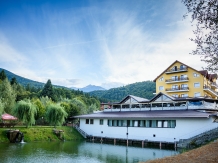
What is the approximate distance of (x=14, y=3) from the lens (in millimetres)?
24875

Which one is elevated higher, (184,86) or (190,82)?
(190,82)

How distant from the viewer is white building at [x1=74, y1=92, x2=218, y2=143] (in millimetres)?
28641

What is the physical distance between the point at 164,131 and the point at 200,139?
5.53 meters

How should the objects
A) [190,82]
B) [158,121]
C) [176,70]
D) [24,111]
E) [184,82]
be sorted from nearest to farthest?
[158,121] → [24,111] → [190,82] → [184,82] → [176,70]

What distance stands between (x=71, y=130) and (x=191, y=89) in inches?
1049

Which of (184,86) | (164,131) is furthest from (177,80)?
(164,131)

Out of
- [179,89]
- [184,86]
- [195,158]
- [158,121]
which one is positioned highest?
[184,86]

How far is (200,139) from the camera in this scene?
1032 inches

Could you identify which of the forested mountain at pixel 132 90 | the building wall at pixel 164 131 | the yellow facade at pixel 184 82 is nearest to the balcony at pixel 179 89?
the yellow facade at pixel 184 82

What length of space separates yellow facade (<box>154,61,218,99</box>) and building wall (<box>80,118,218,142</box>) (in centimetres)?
2081

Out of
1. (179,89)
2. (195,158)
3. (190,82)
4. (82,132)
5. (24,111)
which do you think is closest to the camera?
(195,158)

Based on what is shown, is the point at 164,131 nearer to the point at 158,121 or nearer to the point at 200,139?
the point at 158,121

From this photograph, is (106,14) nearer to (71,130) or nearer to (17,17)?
(17,17)

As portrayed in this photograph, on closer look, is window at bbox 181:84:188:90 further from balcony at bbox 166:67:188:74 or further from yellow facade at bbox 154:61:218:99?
balcony at bbox 166:67:188:74
